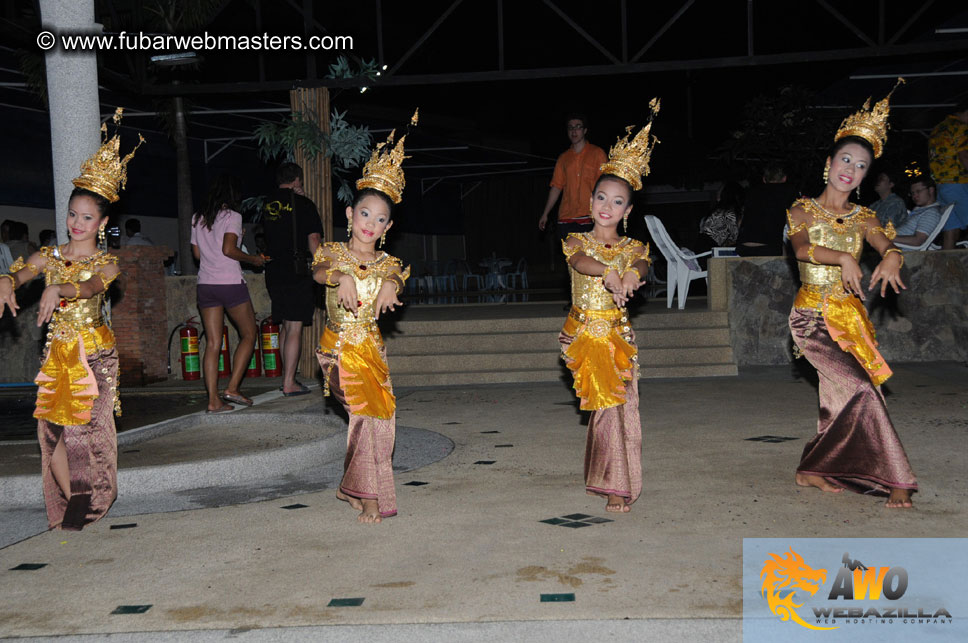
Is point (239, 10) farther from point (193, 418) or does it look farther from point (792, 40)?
point (792, 40)

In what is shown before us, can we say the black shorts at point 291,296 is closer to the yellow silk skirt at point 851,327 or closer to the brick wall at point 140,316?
the brick wall at point 140,316

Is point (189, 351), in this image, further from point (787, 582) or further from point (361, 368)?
point (787, 582)

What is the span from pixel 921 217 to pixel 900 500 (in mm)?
7395

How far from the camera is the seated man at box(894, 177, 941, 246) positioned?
11.1 m

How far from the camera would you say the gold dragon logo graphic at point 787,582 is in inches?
135

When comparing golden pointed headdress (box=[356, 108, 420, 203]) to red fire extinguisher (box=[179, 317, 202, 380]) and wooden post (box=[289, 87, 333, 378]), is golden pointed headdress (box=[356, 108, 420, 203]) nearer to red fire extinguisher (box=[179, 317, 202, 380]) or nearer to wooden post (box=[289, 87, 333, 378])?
wooden post (box=[289, 87, 333, 378])

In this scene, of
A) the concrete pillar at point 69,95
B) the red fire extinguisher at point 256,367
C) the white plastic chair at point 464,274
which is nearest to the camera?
the concrete pillar at point 69,95

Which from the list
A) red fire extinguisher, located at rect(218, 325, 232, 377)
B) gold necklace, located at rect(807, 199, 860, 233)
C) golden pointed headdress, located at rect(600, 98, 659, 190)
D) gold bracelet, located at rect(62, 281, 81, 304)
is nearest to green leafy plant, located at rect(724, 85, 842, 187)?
red fire extinguisher, located at rect(218, 325, 232, 377)

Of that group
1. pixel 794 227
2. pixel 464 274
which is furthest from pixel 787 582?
pixel 464 274

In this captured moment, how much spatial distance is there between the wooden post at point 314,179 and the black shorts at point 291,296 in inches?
49.0

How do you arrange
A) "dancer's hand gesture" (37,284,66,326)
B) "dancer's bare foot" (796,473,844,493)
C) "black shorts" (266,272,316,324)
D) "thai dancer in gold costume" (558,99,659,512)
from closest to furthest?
"dancer's hand gesture" (37,284,66,326) < "thai dancer in gold costume" (558,99,659,512) < "dancer's bare foot" (796,473,844,493) < "black shorts" (266,272,316,324)

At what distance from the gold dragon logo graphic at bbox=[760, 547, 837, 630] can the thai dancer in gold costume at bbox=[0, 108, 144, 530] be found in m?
3.48

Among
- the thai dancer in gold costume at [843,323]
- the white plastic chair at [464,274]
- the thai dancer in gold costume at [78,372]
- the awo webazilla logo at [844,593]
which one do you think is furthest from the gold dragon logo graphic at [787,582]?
the white plastic chair at [464,274]

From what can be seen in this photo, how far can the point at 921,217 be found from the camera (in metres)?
11.2
